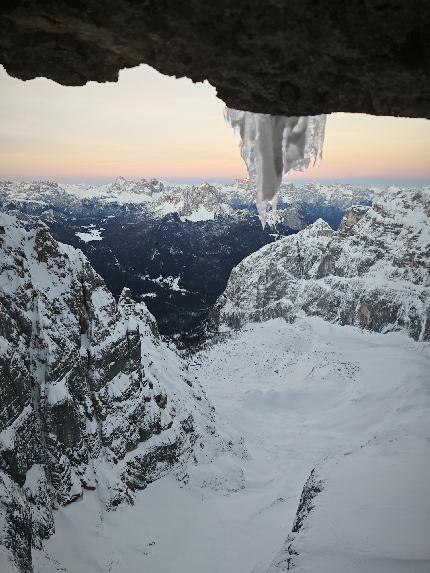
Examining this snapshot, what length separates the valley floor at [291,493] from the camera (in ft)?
46.4

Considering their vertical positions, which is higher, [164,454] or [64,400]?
[64,400]

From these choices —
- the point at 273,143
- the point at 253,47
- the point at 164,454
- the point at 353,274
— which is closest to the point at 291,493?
the point at 164,454

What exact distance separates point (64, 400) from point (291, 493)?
56.1 ft

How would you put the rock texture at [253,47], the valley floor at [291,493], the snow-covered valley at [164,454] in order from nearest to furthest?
the rock texture at [253,47] → the valley floor at [291,493] → the snow-covered valley at [164,454]

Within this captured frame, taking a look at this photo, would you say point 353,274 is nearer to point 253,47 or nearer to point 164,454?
point 164,454

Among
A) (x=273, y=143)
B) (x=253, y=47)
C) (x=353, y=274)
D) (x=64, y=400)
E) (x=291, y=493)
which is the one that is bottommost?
(x=291, y=493)

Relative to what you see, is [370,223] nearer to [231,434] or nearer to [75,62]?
[231,434]

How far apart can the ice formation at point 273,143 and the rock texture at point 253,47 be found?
155 cm

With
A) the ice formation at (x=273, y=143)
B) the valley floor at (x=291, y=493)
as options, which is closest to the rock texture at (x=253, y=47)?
the ice formation at (x=273, y=143)

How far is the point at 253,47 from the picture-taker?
548 cm

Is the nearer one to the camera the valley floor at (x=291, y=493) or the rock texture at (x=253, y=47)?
the rock texture at (x=253, y=47)

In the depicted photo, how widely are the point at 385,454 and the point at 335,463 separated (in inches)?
100

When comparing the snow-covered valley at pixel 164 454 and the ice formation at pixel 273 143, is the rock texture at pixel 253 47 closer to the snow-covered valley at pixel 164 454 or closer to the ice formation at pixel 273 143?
the ice formation at pixel 273 143

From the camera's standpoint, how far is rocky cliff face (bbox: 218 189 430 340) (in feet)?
317
